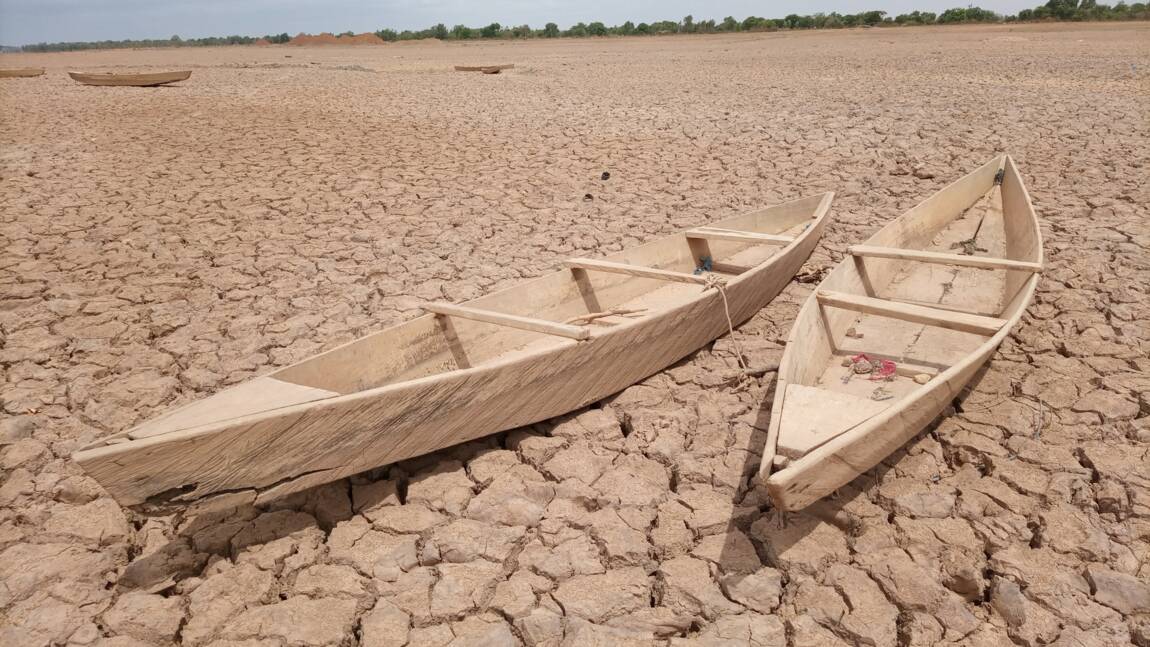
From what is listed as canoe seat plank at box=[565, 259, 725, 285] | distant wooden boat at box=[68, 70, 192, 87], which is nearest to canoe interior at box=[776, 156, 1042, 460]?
canoe seat plank at box=[565, 259, 725, 285]

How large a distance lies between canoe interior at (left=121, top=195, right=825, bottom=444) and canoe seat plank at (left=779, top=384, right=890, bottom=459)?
2.93 feet

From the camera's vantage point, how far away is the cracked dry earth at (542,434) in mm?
2125

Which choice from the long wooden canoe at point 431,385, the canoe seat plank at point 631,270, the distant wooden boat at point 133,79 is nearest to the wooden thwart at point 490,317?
the long wooden canoe at point 431,385

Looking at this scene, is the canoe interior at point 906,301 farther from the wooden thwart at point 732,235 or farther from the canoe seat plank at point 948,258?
the wooden thwart at point 732,235

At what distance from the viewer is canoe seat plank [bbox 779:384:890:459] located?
2.18 metres

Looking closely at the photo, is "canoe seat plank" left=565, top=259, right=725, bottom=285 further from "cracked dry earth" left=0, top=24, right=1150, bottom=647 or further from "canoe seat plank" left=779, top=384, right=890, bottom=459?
"canoe seat plank" left=779, top=384, right=890, bottom=459

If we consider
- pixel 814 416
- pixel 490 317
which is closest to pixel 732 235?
pixel 490 317

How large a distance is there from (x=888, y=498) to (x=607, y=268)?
6.58 ft

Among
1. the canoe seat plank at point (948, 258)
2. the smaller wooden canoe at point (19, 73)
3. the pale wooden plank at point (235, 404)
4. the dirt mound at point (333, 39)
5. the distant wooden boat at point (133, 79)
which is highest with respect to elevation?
the dirt mound at point (333, 39)

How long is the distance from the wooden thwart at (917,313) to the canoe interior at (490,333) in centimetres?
85

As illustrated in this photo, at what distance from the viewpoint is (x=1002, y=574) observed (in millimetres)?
2168

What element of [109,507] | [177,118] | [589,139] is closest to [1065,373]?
[109,507]

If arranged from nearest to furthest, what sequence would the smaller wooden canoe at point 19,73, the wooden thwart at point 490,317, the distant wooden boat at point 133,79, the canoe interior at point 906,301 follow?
1. the canoe interior at point 906,301
2. the wooden thwart at point 490,317
3. the distant wooden boat at point 133,79
4. the smaller wooden canoe at point 19,73

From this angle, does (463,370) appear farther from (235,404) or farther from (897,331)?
(897,331)
